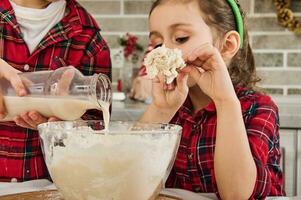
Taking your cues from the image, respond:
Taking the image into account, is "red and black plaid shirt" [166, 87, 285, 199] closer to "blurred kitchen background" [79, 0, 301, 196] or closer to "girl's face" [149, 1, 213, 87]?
"girl's face" [149, 1, 213, 87]

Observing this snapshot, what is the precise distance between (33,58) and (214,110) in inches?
20.3

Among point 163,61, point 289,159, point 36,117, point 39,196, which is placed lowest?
point 289,159

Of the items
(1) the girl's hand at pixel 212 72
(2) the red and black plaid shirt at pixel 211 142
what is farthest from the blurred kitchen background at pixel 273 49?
(1) the girl's hand at pixel 212 72

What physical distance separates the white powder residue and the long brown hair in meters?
0.61

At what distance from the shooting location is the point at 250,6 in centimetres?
250

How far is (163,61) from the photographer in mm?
994

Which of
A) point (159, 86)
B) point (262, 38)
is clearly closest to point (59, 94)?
point (159, 86)

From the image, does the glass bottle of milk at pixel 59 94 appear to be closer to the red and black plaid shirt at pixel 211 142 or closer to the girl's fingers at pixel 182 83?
the girl's fingers at pixel 182 83

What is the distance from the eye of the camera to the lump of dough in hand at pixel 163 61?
3.24ft

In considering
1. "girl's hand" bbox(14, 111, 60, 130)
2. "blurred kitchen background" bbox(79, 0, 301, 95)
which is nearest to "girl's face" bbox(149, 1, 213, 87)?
"girl's hand" bbox(14, 111, 60, 130)

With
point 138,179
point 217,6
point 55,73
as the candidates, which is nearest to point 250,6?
point 217,6

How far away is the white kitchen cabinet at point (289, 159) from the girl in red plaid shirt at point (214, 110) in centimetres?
52

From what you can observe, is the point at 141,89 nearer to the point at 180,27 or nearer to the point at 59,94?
the point at 180,27

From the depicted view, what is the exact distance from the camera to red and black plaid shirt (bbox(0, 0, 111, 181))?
1458 millimetres
